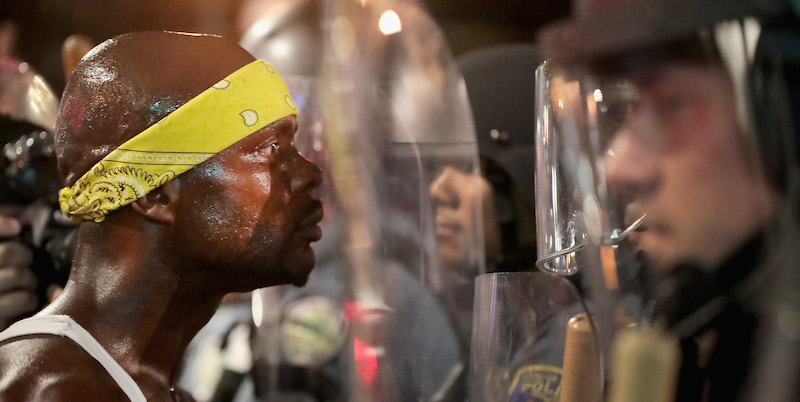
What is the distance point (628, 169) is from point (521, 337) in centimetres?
39

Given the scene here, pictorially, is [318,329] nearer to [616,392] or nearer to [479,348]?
[479,348]

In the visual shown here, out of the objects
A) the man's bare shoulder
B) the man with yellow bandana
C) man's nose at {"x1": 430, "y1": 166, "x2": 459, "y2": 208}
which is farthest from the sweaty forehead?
man's nose at {"x1": 430, "y1": 166, "x2": 459, "y2": 208}

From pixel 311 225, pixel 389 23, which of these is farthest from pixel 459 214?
pixel 311 225

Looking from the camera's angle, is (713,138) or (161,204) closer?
(713,138)

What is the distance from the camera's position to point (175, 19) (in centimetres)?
510

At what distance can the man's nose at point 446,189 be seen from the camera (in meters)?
2.46

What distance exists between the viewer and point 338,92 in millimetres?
2555

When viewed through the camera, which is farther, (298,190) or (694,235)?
(298,190)

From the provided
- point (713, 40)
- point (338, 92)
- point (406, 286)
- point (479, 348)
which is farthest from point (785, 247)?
point (338, 92)

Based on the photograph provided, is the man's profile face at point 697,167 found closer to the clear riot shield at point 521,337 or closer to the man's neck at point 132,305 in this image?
the clear riot shield at point 521,337

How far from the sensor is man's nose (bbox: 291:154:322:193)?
5.01ft

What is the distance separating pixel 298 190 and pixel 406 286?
36.5 inches

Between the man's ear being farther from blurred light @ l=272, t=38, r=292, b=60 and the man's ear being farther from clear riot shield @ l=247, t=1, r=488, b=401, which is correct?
blurred light @ l=272, t=38, r=292, b=60

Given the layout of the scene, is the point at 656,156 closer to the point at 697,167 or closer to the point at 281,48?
the point at 697,167
